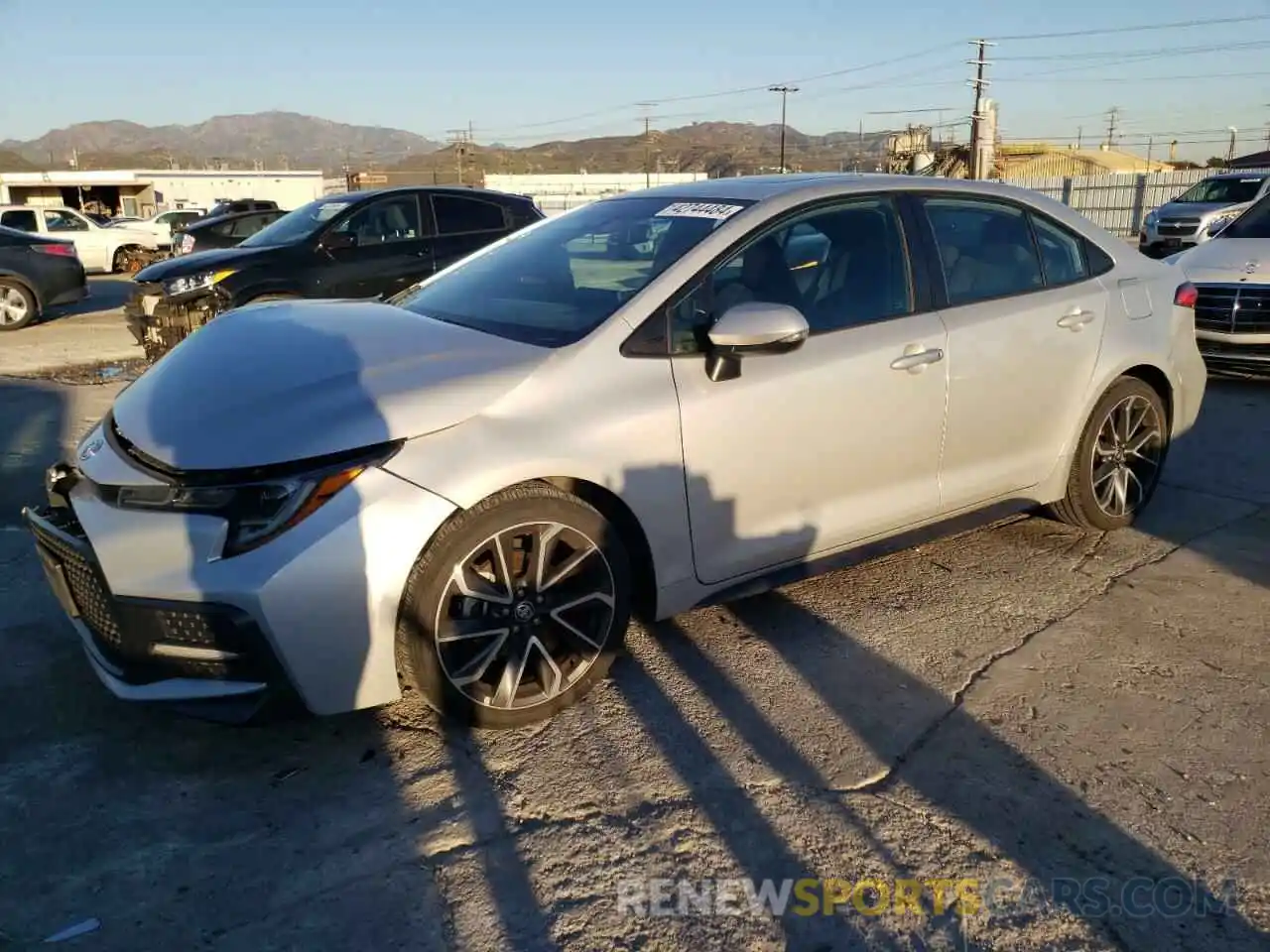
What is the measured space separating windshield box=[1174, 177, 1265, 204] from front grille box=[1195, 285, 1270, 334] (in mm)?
14174

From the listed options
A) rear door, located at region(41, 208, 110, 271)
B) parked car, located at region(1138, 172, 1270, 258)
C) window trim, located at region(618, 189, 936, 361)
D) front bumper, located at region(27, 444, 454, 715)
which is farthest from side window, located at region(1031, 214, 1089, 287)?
rear door, located at region(41, 208, 110, 271)

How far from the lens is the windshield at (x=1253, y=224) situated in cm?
845

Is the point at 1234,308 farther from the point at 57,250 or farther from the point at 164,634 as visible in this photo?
the point at 57,250

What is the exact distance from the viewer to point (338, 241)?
28.3ft

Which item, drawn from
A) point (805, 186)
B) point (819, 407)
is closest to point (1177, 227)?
point (805, 186)

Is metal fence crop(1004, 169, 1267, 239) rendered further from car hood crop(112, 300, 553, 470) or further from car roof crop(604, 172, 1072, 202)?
car hood crop(112, 300, 553, 470)

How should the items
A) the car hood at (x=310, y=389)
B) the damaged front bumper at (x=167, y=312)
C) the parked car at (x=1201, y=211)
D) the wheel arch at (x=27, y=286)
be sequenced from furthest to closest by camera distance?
the parked car at (x=1201, y=211) < the wheel arch at (x=27, y=286) < the damaged front bumper at (x=167, y=312) < the car hood at (x=310, y=389)

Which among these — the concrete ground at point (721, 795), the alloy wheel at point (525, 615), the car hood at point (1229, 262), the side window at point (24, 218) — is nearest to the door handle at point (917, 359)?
the concrete ground at point (721, 795)

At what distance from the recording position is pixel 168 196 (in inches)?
1984

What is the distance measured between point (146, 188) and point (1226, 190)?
4641 centimetres

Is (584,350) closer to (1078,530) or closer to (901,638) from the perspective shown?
(901,638)

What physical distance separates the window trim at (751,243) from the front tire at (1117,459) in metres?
1.24

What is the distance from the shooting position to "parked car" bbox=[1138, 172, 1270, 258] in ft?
61.6

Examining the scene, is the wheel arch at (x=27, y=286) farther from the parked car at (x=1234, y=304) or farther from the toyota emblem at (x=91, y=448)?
the parked car at (x=1234, y=304)
